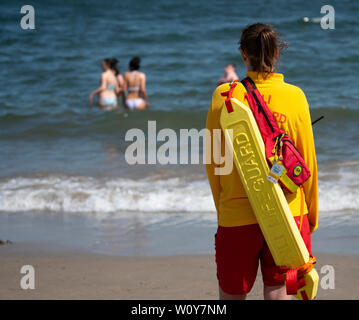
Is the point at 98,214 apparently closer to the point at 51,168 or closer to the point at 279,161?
the point at 51,168

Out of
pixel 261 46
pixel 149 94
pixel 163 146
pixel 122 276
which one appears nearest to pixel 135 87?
pixel 149 94

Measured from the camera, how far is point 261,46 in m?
2.14

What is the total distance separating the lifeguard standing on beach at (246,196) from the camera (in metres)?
2.14

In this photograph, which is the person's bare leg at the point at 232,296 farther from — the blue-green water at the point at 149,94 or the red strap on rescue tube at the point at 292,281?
the blue-green water at the point at 149,94

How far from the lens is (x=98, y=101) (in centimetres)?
1120

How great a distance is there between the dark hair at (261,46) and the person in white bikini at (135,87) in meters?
8.50

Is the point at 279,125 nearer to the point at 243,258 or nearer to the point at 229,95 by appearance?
the point at 229,95

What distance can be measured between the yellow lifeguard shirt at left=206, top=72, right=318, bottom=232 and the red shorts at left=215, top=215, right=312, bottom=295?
0.13ft

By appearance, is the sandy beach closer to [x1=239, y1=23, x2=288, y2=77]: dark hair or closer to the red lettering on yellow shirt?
the red lettering on yellow shirt

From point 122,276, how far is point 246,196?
2.09 m

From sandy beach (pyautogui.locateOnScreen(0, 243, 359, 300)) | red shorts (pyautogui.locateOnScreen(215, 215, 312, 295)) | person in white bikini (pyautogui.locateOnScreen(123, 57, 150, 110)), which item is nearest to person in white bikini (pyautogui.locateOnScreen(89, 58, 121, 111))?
person in white bikini (pyautogui.locateOnScreen(123, 57, 150, 110))

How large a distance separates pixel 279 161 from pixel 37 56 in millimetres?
14357

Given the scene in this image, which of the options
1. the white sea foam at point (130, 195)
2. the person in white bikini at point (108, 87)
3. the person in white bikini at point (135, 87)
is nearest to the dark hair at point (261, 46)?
the white sea foam at point (130, 195)

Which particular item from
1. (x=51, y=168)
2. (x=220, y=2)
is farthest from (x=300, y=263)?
(x=220, y=2)
